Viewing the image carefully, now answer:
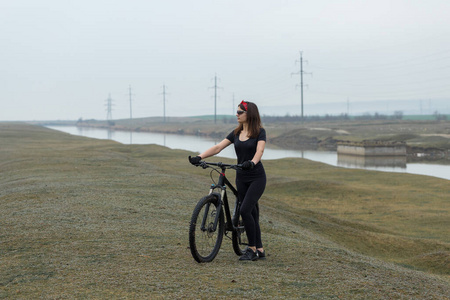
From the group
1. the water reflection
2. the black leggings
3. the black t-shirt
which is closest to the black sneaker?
the black leggings

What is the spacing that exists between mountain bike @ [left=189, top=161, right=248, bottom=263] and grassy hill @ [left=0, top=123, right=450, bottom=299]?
0.26 metres

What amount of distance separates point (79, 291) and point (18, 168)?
71.2ft

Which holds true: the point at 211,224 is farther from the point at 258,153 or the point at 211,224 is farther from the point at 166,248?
the point at 166,248

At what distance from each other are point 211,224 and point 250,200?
0.69 m

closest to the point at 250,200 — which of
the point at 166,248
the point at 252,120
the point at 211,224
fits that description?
the point at 211,224

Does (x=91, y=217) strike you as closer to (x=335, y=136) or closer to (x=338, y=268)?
(x=338, y=268)

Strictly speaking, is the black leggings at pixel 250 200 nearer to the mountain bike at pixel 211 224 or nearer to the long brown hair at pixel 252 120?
the mountain bike at pixel 211 224

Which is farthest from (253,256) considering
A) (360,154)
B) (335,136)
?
(335,136)

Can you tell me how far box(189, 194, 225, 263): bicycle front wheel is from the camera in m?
7.46

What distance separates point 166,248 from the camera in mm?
9094

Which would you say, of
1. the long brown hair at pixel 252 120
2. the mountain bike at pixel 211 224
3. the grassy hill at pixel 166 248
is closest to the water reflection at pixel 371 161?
the grassy hill at pixel 166 248

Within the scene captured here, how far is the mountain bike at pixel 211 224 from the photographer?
755 centimetres

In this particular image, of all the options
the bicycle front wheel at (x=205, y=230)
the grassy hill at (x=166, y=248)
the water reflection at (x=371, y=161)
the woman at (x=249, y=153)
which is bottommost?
the water reflection at (x=371, y=161)

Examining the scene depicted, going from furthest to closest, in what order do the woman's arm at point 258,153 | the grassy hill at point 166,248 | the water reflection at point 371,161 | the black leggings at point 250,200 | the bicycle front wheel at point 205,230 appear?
1. the water reflection at point 371,161
2. the black leggings at point 250,200
3. the woman's arm at point 258,153
4. the bicycle front wheel at point 205,230
5. the grassy hill at point 166,248
